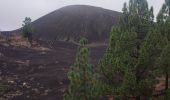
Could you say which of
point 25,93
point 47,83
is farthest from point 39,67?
point 25,93

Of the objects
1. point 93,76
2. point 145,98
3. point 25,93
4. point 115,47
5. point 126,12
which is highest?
point 126,12

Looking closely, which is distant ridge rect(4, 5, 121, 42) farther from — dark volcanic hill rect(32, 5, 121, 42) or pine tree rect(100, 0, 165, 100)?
pine tree rect(100, 0, 165, 100)

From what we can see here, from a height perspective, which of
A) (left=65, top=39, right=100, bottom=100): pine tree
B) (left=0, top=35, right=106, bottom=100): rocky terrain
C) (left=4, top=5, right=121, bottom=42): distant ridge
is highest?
(left=4, top=5, right=121, bottom=42): distant ridge

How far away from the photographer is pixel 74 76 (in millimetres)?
20438

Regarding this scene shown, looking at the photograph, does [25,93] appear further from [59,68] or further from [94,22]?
[94,22]

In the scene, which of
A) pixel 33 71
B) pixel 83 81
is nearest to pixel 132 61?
pixel 83 81

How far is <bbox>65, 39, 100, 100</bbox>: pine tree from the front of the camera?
2044cm

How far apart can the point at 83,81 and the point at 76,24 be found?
A: 10218cm

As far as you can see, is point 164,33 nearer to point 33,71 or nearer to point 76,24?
point 33,71

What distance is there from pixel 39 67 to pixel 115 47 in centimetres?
3771

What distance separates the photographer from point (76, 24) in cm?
12219

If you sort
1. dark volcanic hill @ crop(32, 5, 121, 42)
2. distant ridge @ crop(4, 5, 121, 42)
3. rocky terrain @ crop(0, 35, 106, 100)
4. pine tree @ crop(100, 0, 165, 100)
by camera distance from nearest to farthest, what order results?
pine tree @ crop(100, 0, 165, 100)
rocky terrain @ crop(0, 35, 106, 100)
distant ridge @ crop(4, 5, 121, 42)
dark volcanic hill @ crop(32, 5, 121, 42)

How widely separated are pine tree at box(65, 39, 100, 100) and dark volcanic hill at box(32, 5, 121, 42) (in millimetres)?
88253

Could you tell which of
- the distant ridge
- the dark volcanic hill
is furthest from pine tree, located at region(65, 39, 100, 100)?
the dark volcanic hill
